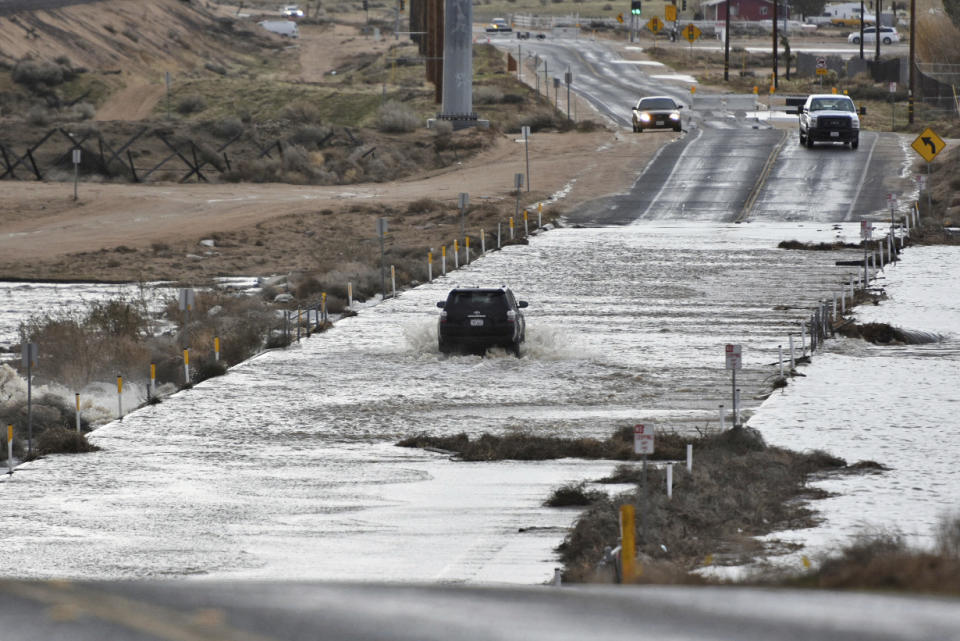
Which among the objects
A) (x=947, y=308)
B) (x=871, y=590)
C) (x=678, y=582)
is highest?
(x=871, y=590)

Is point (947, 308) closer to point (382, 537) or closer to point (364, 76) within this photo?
point (382, 537)

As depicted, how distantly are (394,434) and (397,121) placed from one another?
177ft

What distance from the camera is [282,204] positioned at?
196ft

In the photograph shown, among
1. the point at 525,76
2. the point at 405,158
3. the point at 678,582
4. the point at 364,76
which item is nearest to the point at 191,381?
the point at 678,582

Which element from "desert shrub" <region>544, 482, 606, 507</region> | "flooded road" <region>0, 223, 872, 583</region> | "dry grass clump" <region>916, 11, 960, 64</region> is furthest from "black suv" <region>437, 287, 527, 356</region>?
"dry grass clump" <region>916, 11, 960, 64</region>

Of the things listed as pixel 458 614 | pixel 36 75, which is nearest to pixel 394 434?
pixel 458 614

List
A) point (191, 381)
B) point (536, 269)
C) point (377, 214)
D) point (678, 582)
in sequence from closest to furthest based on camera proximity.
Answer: point (678, 582) → point (191, 381) → point (536, 269) → point (377, 214)

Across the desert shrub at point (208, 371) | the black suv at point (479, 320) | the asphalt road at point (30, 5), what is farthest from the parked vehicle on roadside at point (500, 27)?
the desert shrub at point (208, 371)

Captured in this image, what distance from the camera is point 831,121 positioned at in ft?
214

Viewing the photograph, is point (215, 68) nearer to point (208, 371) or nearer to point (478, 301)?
point (208, 371)

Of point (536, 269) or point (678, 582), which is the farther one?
point (536, 269)

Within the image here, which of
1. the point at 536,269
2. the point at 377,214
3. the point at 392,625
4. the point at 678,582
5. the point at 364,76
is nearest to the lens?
the point at 392,625

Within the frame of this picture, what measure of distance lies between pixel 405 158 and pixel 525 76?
31348mm

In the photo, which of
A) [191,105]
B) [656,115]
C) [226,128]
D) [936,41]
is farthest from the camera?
[936,41]
